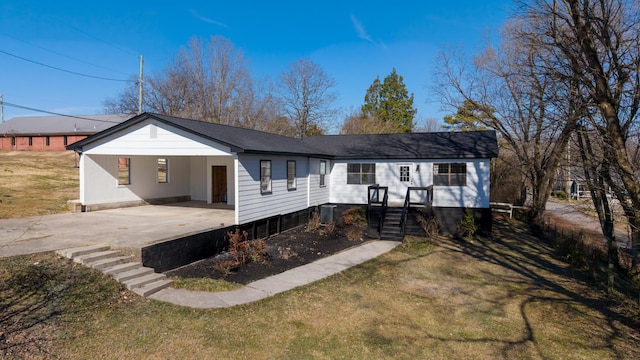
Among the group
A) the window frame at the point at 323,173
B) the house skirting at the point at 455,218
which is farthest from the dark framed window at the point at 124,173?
the house skirting at the point at 455,218

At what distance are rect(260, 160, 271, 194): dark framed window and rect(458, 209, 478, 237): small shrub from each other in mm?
7870

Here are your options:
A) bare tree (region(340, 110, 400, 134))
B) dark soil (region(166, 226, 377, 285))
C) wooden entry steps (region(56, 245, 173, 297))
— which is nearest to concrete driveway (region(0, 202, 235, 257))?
wooden entry steps (region(56, 245, 173, 297))

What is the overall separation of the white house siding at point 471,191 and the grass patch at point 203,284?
10.5 meters

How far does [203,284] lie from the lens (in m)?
7.51

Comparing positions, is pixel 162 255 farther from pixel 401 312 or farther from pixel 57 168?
pixel 57 168

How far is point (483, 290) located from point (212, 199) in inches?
471

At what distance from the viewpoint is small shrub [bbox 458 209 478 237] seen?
14172mm

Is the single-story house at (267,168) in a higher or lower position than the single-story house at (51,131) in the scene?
lower

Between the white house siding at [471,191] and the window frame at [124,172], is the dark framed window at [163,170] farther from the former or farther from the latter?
the white house siding at [471,191]

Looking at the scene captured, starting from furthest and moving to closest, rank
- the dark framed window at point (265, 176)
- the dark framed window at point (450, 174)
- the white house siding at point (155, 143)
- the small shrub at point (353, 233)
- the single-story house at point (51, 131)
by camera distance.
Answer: the single-story house at point (51, 131)
the dark framed window at point (450, 174)
the small shrub at point (353, 233)
the dark framed window at point (265, 176)
the white house siding at point (155, 143)

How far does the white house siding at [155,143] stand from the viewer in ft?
36.4

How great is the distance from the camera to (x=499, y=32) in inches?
728

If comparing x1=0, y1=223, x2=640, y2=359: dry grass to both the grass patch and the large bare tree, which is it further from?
the large bare tree

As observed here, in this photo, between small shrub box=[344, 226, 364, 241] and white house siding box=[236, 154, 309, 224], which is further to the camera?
small shrub box=[344, 226, 364, 241]
